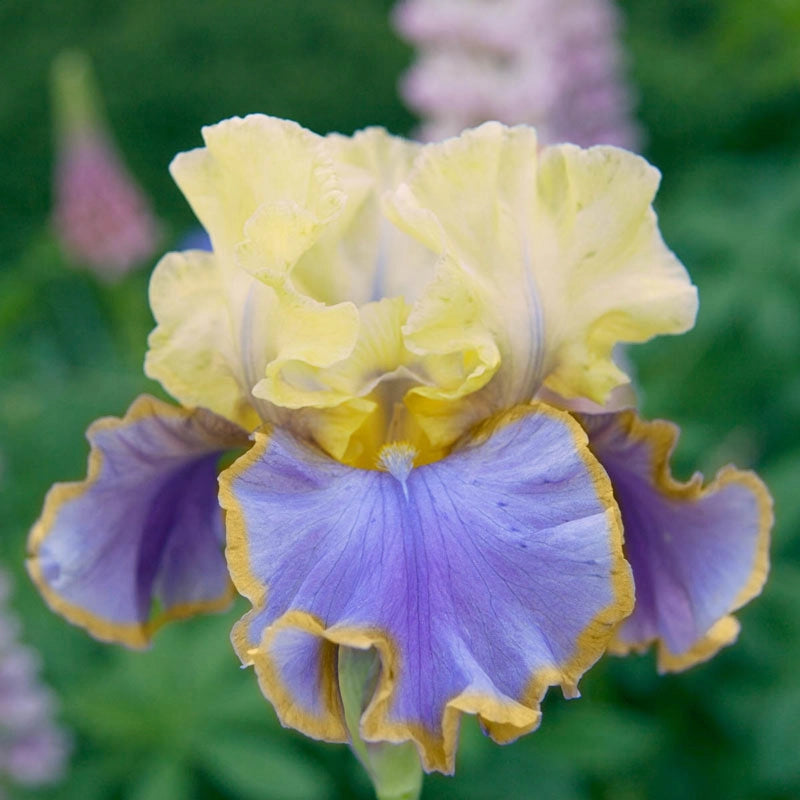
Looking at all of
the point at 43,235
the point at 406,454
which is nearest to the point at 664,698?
the point at 406,454

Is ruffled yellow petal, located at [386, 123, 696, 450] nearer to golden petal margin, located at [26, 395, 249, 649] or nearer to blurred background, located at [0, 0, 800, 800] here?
golden petal margin, located at [26, 395, 249, 649]

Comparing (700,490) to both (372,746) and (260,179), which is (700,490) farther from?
(260,179)

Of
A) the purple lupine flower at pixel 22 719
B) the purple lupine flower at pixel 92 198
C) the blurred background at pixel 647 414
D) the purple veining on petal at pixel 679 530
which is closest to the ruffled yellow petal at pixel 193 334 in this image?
the purple veining on petal at pixel 679 530

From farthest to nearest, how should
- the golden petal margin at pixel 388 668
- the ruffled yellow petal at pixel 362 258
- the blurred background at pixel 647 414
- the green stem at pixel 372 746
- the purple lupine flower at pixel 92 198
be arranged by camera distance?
the purple lupine flower at pixel 92 198
the blurred background at pixel 647 414
the ruffled yellow petal at pixel 362 258
the green stem at pixel 372 746
the golden petal margin at pixel 388 668

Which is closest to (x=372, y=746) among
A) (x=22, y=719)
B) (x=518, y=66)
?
(x=22, y=719)

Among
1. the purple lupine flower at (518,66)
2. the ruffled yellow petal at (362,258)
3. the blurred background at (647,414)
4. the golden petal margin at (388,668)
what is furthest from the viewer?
the purple lupine flower at (518,66)

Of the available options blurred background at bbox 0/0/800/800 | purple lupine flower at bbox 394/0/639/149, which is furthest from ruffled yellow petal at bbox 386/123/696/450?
purple lupine flower at bbox 394/0/639/149

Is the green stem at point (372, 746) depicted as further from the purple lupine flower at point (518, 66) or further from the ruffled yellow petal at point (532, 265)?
the purple lupine flower at point (518, 66)
